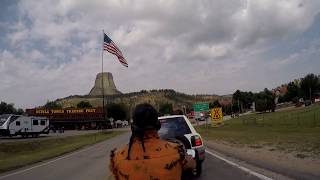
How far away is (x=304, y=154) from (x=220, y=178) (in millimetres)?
7413

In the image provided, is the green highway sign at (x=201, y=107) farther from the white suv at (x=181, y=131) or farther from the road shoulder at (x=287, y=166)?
the white suv at (x=181, y=131)

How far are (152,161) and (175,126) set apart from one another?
10.0 metres

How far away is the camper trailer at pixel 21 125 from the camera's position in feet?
231

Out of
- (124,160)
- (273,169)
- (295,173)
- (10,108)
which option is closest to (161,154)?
(124,160)

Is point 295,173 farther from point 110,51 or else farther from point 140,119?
point 110,51

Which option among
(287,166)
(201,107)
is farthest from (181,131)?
(201,107)

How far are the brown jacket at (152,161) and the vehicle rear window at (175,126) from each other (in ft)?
31.5

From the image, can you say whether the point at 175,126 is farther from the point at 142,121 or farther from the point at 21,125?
the point at 21,125

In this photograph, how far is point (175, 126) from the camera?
567 inches

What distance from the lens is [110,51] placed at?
41.8m

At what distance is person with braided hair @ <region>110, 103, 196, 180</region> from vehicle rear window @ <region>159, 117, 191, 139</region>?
9596 mm

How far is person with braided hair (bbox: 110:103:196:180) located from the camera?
438cm

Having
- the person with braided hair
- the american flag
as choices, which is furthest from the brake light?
the american flag

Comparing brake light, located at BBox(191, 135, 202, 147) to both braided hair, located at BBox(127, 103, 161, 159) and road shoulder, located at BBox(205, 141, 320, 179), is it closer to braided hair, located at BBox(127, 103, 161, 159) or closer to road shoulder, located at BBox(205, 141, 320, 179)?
road shoulder, located at BBox(205, 141, 320, 179)
